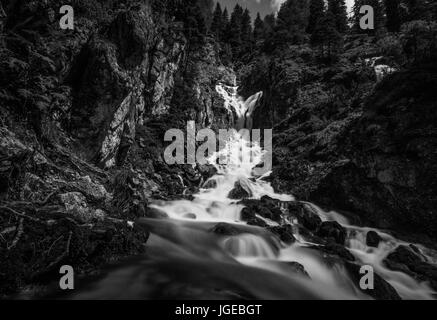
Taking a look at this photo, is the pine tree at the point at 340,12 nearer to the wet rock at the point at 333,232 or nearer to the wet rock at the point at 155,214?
the wet rock at the point at 333,232

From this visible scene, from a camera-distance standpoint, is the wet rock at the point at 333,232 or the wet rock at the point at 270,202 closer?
the wet rock at the point at 333,232

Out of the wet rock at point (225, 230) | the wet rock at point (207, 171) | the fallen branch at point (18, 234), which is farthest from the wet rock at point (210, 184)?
the fallen branch at point (18, 234)

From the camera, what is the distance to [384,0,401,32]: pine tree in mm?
37938

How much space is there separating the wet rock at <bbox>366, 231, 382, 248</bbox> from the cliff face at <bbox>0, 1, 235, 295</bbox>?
1023 cm

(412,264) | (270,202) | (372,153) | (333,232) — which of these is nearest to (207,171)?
(270,202)

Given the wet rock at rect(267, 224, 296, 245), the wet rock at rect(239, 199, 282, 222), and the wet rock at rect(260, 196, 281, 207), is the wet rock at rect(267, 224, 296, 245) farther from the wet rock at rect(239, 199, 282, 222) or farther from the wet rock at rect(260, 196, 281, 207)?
the wet rock at rect(260, 196, 281, 207)

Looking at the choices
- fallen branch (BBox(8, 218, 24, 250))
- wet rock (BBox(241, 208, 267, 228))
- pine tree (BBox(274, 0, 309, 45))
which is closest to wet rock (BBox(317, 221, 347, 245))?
wet rock (BBox(241, 208, 267, 228))

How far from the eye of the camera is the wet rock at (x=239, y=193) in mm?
18683

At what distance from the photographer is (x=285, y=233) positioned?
1237 cm

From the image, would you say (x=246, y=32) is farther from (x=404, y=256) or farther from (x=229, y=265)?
(x=229, y=265)

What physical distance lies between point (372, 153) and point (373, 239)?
4857 mm

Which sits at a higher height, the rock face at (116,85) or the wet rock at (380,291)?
the rock face at (116,85)

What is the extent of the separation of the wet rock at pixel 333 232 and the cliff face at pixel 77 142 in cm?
878
